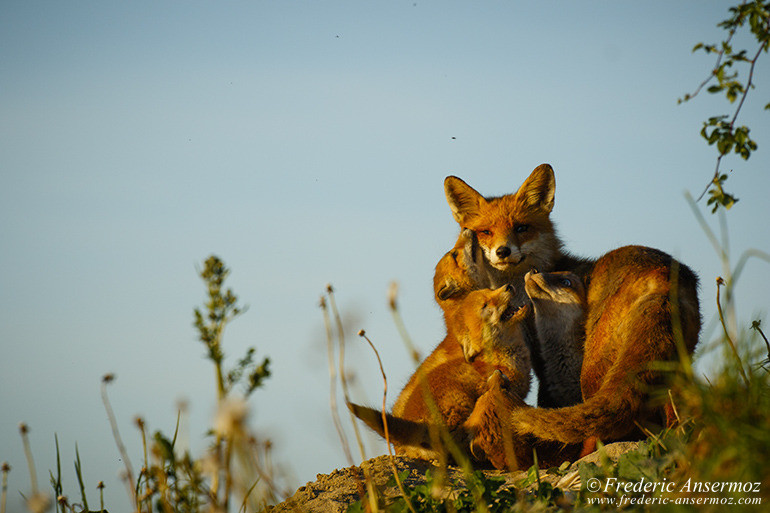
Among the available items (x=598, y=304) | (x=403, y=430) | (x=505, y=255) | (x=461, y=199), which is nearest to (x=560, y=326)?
(x=598, y=304)

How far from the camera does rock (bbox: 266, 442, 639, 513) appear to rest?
4375 millimetres

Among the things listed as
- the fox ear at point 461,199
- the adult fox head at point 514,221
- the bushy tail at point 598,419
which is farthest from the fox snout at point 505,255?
the bushy tail at point 598,419

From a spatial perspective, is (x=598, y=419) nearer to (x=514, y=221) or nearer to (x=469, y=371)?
(x=469, y=371)

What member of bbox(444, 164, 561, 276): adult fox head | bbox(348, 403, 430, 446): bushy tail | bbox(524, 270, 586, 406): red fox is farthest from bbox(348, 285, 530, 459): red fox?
bbox(444, 164, 561, 276): adult fox head

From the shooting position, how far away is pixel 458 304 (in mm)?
6148

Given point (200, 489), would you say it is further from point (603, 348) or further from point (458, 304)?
point (458, 304)

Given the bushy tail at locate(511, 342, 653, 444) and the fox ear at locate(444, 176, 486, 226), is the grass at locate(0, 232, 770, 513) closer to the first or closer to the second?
the bushy tail at locate(511, 342, 653, 444)

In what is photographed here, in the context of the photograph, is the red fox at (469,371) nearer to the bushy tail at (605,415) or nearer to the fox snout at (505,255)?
the fox snout at (505,255)

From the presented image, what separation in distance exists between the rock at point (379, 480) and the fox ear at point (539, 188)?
8.45 ft

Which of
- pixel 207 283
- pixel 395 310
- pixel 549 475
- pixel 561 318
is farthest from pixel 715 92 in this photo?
pixel 207 283

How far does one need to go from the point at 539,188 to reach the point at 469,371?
6.51ft

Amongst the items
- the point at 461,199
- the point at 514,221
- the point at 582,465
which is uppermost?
the point at 461,199

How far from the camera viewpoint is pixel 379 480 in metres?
5.05

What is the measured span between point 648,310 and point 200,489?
3.36 m
